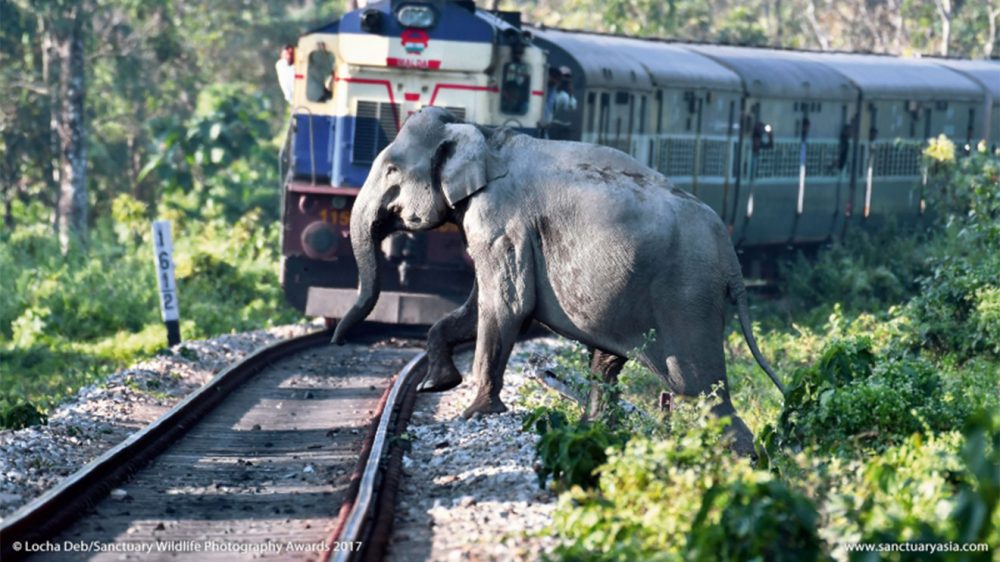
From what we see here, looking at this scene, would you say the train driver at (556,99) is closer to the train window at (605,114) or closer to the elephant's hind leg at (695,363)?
the train window at (605,114)

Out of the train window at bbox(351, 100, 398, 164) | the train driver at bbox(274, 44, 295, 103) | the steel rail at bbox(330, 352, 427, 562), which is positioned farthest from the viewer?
the train driver at bbox(274, 44, 295, 103)

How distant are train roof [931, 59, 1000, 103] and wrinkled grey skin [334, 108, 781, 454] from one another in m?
17.5

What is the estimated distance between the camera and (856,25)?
148 ft

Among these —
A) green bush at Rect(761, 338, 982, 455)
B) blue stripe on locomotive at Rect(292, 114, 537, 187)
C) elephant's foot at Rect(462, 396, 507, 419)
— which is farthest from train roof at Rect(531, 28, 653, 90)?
green bush at Rect(761, 338, 982, 455)

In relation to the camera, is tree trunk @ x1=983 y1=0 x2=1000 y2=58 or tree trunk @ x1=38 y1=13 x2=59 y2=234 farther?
tree trunk @ x1=983 y1=0 x2=1000 y2=58

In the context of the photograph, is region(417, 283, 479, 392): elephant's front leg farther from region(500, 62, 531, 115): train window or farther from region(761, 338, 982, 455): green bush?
region(500, 62, 531, 115): train window

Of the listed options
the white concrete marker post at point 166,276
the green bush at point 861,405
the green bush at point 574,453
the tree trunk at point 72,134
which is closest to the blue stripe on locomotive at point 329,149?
the white concrete marker post at point 166,276

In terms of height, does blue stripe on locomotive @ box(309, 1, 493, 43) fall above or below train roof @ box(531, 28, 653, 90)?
above

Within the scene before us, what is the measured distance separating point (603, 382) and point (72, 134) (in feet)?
53.9

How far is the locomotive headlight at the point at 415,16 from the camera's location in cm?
1625

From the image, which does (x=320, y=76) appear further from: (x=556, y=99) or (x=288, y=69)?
(x=556, y=99)

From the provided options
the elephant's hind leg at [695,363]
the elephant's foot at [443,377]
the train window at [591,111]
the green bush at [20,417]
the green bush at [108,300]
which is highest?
the train window at [591,111]

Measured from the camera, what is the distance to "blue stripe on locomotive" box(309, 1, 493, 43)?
53.4 feet

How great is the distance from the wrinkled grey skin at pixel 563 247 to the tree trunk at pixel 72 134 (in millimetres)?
14190
